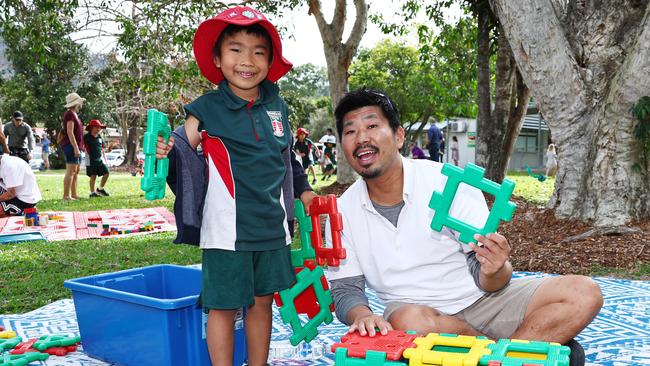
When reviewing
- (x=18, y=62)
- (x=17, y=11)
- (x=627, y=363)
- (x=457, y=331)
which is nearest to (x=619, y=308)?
(x=627, y=363)

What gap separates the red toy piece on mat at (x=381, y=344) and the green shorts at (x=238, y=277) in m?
0.54

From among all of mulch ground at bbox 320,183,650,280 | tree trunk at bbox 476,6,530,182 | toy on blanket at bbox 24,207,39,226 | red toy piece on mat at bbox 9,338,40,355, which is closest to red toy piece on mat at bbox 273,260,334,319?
red toy piece on mat at bbox 9,338,40,355

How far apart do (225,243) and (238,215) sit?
110mm

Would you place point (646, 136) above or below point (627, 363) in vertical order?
above

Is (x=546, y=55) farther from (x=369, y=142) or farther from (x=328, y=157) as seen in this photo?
(x=328, y=157)

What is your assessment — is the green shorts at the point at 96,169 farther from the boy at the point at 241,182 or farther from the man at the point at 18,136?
the boy at the point at 241,182

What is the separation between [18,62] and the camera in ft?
85.8

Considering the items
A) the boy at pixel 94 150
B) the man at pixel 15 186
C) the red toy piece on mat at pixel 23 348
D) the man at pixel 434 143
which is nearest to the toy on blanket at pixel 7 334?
the red toy piece on mat at pixel 23 348

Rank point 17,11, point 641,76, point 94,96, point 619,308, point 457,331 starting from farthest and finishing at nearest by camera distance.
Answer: point 94,96
point 17,11
point 641,76
point 619,308
point 457,331

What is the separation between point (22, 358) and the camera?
245 centimetres

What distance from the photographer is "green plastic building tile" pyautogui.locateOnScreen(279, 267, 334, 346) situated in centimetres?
234

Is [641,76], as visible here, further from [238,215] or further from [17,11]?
[17,11]

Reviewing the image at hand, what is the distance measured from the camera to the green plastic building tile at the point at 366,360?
1579 mm

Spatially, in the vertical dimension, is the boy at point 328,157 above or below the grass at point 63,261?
above
